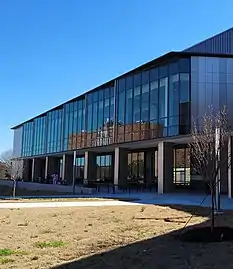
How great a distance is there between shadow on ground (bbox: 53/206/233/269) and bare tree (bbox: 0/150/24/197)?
2430 cm

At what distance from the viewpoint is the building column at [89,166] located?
43594 millimetres

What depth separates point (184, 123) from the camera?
97.3 feet

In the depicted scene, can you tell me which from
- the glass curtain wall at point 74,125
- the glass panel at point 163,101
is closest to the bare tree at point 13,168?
the glass curtain wall at point 74,125

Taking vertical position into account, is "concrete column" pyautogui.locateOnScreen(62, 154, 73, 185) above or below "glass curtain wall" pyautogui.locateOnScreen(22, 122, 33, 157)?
below

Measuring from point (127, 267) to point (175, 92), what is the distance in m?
24.2

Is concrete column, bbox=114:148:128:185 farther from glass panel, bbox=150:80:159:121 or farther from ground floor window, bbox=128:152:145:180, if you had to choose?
glass panel, bbox=150:80:159:121

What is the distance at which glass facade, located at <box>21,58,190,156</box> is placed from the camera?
30.5m

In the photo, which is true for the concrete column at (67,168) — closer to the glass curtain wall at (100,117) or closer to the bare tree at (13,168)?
the bare tree at (13,168)

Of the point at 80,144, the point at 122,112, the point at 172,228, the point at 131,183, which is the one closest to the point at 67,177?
the point at 80,144

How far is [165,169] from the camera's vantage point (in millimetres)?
32156

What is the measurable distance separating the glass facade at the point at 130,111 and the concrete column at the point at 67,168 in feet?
4.16

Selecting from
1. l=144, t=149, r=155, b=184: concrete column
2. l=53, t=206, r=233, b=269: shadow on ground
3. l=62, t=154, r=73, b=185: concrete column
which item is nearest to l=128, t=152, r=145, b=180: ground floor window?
l=144, t=149, r=155, b=184: concrete column

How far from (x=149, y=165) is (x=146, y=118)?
31.6ft

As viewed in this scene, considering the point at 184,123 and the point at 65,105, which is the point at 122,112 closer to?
the point at 184,123
